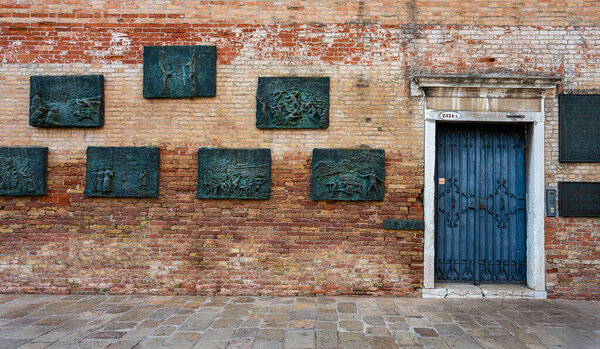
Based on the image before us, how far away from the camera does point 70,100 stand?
531 centimetres

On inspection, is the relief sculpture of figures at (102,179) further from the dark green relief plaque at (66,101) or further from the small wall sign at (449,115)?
the small wall sign at (449,115)

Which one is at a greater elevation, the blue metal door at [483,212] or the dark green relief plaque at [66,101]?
the dark green relief plaque at [66,101]

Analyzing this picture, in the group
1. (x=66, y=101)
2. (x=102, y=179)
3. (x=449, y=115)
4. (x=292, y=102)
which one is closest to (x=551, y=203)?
(x=449, y=115)

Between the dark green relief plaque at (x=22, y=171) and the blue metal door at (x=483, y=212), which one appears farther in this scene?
the blue metal door at (x=483, y=212)

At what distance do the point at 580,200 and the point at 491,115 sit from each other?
6.29ft

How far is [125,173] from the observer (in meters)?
5.25

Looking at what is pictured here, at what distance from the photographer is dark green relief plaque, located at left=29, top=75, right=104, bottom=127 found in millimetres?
5266

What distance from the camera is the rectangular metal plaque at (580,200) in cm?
513

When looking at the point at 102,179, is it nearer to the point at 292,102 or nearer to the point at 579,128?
the point at 292,102

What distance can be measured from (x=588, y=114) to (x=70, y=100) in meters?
8.31

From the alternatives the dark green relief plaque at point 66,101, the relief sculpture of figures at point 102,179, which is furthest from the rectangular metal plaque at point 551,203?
the dark green relief plaque at point 66,101

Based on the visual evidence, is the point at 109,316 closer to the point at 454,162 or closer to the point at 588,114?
the point at 454,162

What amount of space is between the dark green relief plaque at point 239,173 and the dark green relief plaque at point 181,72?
41.6 inches

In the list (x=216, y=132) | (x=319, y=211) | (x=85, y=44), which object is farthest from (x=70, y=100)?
(x=319, y=211)
